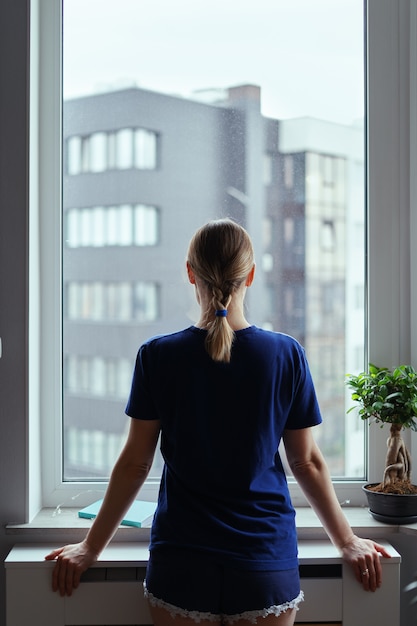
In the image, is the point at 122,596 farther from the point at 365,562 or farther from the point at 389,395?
the point at 389,395

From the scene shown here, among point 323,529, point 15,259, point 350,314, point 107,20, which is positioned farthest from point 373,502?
point 107,20

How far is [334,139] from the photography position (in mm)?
2182

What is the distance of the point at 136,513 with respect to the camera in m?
2.00

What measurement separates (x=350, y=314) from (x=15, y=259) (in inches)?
39.0

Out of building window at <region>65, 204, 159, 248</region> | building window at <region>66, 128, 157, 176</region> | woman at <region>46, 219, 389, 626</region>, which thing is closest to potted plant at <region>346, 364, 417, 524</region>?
woman at <region>46, 219, 389, 626</region>

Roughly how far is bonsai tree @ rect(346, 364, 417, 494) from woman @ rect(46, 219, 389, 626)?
0.35m

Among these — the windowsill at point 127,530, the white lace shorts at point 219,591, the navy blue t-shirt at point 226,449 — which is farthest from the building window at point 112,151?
the white lace shorts at point 219,591

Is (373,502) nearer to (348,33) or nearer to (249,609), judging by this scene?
(249,609)

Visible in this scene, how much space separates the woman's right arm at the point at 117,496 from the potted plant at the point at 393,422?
0.63 m

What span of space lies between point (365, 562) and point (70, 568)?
28.2 inches

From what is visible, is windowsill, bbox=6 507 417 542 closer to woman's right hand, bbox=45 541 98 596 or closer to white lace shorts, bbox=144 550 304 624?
woman's right hand, bbox=45 541 98 596

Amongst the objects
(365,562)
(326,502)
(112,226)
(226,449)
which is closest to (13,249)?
(112,226)

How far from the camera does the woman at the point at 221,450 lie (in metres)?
1.54

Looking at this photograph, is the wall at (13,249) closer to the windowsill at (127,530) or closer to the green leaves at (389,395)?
the windowsill at (127,530)
